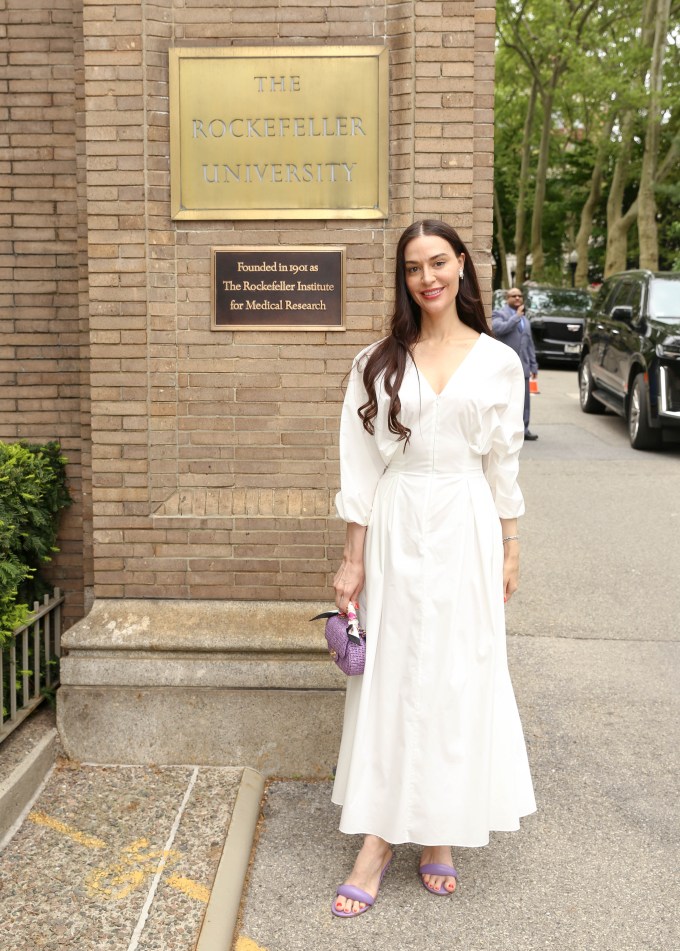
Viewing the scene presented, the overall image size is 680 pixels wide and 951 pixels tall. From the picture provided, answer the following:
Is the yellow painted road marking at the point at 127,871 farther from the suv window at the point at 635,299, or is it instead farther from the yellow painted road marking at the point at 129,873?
the suv window at the point at 635,299

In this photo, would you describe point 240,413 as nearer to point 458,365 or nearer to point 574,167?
point 458,365

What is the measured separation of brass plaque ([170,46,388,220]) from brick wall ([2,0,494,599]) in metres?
0.07

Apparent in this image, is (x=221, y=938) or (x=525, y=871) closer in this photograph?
(x=221, y=938)

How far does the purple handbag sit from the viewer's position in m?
3.50

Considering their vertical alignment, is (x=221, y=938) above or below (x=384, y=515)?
below

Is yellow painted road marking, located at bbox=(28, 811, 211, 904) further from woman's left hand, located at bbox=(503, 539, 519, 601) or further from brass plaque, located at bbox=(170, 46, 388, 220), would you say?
brass plaque, located at bbox=(170, 46, 388, 220)

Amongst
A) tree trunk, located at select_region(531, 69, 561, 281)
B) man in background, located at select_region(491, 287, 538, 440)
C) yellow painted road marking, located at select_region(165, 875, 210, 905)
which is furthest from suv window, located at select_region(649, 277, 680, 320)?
tree trunk, located at select_region(531, 69, 561, 281)

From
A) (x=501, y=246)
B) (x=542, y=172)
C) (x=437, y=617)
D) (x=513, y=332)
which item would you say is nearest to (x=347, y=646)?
(x=437, y=617)

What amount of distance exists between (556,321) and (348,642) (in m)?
18.6

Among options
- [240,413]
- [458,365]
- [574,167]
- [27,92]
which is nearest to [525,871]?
[458,365]

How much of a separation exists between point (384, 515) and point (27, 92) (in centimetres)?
285

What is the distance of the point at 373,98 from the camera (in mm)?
4488

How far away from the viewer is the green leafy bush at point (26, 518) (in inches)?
167

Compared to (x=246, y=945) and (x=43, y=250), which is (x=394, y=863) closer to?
(x=246, y=945)
